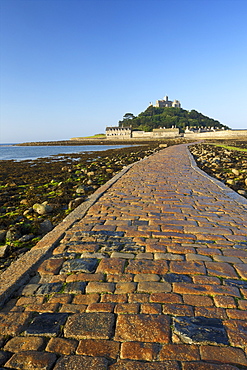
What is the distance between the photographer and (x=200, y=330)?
1.84 metres

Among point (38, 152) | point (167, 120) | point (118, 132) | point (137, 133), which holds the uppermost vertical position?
point (167, 120)

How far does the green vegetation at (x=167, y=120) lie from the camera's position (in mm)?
116000

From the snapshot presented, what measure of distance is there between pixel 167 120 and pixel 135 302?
404 ft

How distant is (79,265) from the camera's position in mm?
2818

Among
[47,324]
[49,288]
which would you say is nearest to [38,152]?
[49,288]

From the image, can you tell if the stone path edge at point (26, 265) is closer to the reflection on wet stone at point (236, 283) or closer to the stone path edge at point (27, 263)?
the stone path edge at point (27, 263)

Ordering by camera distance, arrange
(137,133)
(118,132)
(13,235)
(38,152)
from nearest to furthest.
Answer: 1. (13,235)
2. (38,152)
3. (137,133)
4. (118,132)

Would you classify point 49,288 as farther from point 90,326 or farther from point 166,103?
point 166,103

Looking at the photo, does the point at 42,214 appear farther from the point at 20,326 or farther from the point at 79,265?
the point at 20,326

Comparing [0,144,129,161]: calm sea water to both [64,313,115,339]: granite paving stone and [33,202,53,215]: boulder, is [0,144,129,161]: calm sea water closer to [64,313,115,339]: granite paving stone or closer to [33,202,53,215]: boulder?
[33,202,53,215]: boulder

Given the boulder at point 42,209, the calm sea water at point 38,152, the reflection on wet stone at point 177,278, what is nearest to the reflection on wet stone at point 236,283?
the reflection on wet stone at point 177,278

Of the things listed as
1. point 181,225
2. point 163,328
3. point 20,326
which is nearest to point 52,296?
point 20,326

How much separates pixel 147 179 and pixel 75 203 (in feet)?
9.78

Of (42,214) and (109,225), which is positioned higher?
(109,225)
